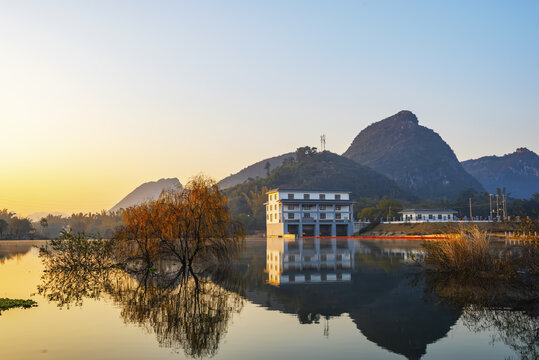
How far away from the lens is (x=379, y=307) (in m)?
15.4

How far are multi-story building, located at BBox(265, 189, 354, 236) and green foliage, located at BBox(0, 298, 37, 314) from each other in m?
90.4

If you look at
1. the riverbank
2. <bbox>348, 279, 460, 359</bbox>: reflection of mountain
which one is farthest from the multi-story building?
<bbox>348, 279, 460, 359</bbox>: reflection of mountain

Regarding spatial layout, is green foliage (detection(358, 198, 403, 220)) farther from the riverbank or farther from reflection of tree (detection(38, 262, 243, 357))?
reflection of tree (detection(38, 262, 243, 357))

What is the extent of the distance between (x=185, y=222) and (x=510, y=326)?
1828cm

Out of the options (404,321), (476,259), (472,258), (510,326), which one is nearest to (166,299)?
(404,321)

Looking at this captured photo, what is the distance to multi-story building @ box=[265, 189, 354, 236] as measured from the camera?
4245 inches

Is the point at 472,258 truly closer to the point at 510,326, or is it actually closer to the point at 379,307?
the point at 379,307

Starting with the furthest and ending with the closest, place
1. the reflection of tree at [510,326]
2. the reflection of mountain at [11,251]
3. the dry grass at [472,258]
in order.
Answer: the reflection of mountain at [11,251] → the dry grass at [472,258] → the reflection of tree at [510,326]

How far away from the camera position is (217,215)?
27.5 metres

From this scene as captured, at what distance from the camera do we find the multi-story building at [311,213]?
10781cm

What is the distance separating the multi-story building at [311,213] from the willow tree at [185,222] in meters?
79.0

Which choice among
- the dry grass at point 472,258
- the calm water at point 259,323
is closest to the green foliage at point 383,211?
the dry grass at point 472,258

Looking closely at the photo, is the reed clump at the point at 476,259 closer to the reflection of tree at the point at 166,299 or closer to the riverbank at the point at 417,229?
the reflection of tree at the point at 166,299

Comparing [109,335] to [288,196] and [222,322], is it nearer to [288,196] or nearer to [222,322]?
[222,322]
